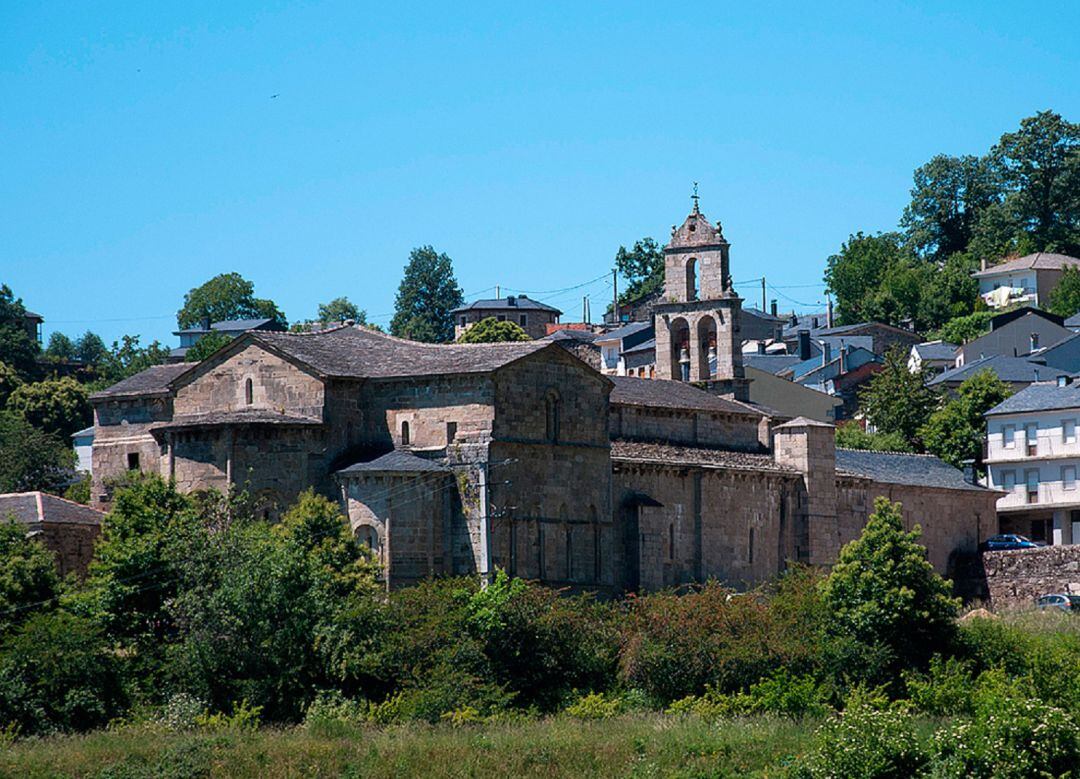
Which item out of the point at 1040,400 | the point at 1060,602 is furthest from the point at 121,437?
the point at 1040,400

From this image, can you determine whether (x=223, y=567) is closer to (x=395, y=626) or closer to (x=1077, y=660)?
(x=395, y=626)

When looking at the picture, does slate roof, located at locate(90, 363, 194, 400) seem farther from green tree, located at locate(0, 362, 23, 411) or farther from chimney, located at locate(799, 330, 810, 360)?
chimney, located at locate(799, 330, 810, 360)

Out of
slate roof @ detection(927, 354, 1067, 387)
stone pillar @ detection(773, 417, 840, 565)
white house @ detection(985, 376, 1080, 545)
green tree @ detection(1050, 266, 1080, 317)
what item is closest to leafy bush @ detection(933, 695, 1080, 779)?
stone pillar @ detection(773, 417, 840, 565)

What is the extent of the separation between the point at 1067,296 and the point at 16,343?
186 ft

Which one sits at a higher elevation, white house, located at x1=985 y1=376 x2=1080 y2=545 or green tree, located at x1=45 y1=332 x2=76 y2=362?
green tree, located at x1=45 y1=332 x2=76 y2=362

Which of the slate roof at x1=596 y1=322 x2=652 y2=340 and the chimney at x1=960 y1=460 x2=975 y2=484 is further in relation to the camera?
the slate roof at x1=596 y1=322 x2=652 y2=340

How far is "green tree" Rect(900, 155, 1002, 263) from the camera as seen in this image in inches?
5531

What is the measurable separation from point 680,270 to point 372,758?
3336cm

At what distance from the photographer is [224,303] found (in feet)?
432

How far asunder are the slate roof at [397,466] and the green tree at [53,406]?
46.7 meters

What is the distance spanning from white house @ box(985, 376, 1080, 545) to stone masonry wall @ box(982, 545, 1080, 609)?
6150 mm

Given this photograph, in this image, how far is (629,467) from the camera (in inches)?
2643

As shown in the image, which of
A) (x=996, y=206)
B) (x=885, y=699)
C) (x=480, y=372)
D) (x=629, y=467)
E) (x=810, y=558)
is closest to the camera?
(x=885, y=699)

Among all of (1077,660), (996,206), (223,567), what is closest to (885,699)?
(1077,660)
